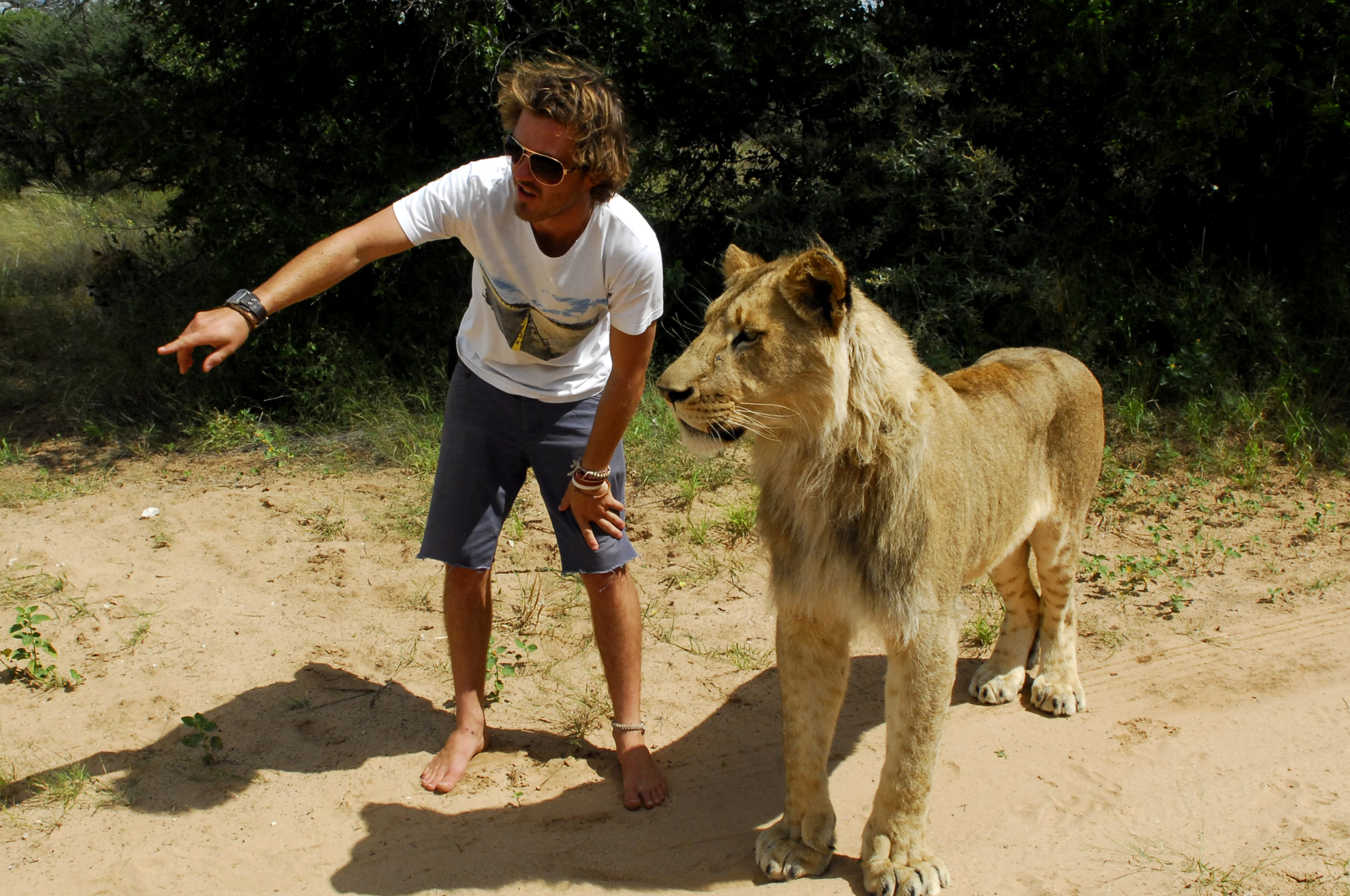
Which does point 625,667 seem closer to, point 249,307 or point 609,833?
point 609,833

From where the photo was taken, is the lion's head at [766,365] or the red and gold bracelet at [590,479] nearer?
the lion's head at [766,365]

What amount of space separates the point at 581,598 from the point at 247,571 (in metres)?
1.57

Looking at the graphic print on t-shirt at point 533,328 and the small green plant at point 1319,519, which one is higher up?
the graphic print on t-shirt at point 533,328

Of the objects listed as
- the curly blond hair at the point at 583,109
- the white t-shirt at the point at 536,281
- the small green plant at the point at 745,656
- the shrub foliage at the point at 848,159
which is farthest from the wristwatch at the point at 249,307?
the shrub foliage at the point at 848,159

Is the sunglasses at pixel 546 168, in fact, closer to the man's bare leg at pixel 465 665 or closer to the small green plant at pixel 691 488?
the man's bare leg at pixel 465 665

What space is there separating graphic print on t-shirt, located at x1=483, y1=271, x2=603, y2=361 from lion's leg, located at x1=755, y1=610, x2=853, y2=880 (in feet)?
3.54

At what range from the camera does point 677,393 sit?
2.71m

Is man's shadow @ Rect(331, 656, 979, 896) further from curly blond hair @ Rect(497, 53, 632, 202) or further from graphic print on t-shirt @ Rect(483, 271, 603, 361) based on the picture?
curly blond hair @ Rect(497, 53, 632, 202)

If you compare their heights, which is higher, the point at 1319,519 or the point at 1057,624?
the point at 1319,519

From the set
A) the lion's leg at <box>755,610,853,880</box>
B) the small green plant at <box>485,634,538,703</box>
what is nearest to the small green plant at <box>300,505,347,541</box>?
the small green plant at <box>485,634,538,703</box>

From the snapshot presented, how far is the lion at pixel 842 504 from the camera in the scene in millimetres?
2740

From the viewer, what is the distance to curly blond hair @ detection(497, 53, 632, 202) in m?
2.79

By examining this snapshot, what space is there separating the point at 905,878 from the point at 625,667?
117 centimetres

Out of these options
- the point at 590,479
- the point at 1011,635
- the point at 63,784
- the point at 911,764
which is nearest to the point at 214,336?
the point at 590,479
